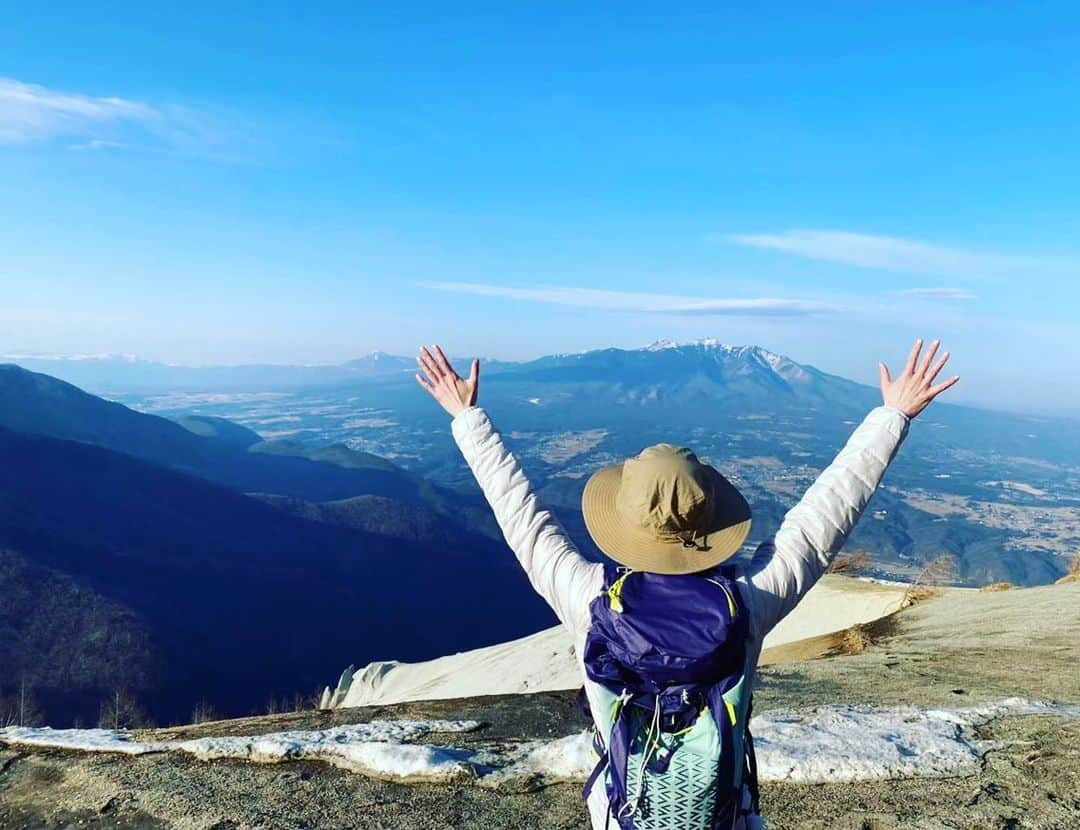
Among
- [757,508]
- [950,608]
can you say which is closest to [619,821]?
[950,608]

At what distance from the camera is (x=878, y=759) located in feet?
21.6

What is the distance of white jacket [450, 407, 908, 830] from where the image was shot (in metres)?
3.26

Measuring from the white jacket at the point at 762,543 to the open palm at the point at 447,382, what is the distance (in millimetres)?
172

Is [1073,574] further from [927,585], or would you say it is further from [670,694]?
[670,694]

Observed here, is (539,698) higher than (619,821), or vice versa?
(619,821)

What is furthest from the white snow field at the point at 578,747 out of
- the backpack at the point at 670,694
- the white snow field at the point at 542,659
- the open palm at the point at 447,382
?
the white snow field at the point at 542,659

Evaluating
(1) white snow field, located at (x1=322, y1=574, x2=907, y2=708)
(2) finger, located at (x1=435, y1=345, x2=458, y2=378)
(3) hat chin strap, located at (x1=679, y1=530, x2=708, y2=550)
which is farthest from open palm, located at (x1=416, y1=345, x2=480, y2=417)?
(1) white snow field, located at (x1=322, y1=574, x2=907, y2=708)

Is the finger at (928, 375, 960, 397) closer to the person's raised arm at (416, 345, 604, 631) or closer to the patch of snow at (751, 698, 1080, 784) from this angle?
the person's raised arm at (416, 345, 604, 631)

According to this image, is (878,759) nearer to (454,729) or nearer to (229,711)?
(454,729)

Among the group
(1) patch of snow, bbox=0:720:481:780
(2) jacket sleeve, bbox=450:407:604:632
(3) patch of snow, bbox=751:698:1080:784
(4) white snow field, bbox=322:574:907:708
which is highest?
(2) jacket sleeve, bbox=450:407:604:632

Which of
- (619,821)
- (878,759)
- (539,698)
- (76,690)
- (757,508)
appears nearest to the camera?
(619,821)

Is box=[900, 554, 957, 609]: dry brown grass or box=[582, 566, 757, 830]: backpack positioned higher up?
box=[582, 566, 757, 830]: backpack

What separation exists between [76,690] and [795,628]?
7007cm

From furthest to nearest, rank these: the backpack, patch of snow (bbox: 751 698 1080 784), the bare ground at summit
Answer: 1. patch of snow (bbox: 751 698 1080 784)
2. the bare ground at summit
3. the backpack
